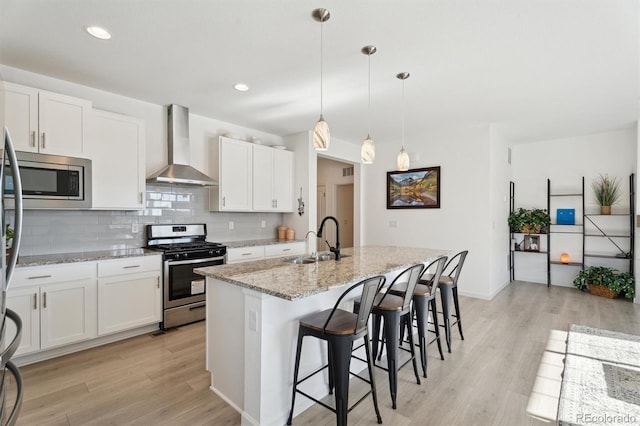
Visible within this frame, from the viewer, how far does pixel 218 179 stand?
14.1 feet

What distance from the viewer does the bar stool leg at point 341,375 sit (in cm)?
177

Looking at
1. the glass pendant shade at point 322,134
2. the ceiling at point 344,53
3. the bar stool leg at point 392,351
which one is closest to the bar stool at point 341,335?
the bar stool leg at point 392,351

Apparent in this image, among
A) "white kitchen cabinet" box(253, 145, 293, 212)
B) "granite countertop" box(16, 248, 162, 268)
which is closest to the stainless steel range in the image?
"granite countertop" box(16, 248, 162, 268)

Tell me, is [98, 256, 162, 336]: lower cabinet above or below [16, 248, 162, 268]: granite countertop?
below

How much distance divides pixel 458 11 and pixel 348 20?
725 mm

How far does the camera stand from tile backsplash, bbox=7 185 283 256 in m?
3.11

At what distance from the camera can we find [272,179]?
4.89m

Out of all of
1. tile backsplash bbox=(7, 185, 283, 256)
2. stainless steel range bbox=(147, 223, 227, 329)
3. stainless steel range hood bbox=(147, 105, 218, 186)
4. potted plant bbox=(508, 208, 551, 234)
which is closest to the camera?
tile backsplash bbox=(7, 185, 283, 256)

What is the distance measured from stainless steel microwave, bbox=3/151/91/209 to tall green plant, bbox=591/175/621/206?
7175 millimetres

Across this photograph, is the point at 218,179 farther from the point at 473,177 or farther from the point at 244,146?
the point at 473,177

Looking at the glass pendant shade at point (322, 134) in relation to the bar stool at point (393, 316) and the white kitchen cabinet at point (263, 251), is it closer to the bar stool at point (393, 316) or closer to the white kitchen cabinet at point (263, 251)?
the bar stool at point (393, 316)

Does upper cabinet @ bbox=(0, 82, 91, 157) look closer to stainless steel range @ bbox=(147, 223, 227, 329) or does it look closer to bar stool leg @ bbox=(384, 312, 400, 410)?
stainless steel range @ bbox=(147, 223, 227, 329)

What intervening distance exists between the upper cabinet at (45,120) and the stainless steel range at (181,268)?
4.06 feet

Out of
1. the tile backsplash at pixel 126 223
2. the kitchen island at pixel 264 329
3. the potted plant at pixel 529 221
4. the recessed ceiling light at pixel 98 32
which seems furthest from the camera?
the potted plant at pixel 529 221
